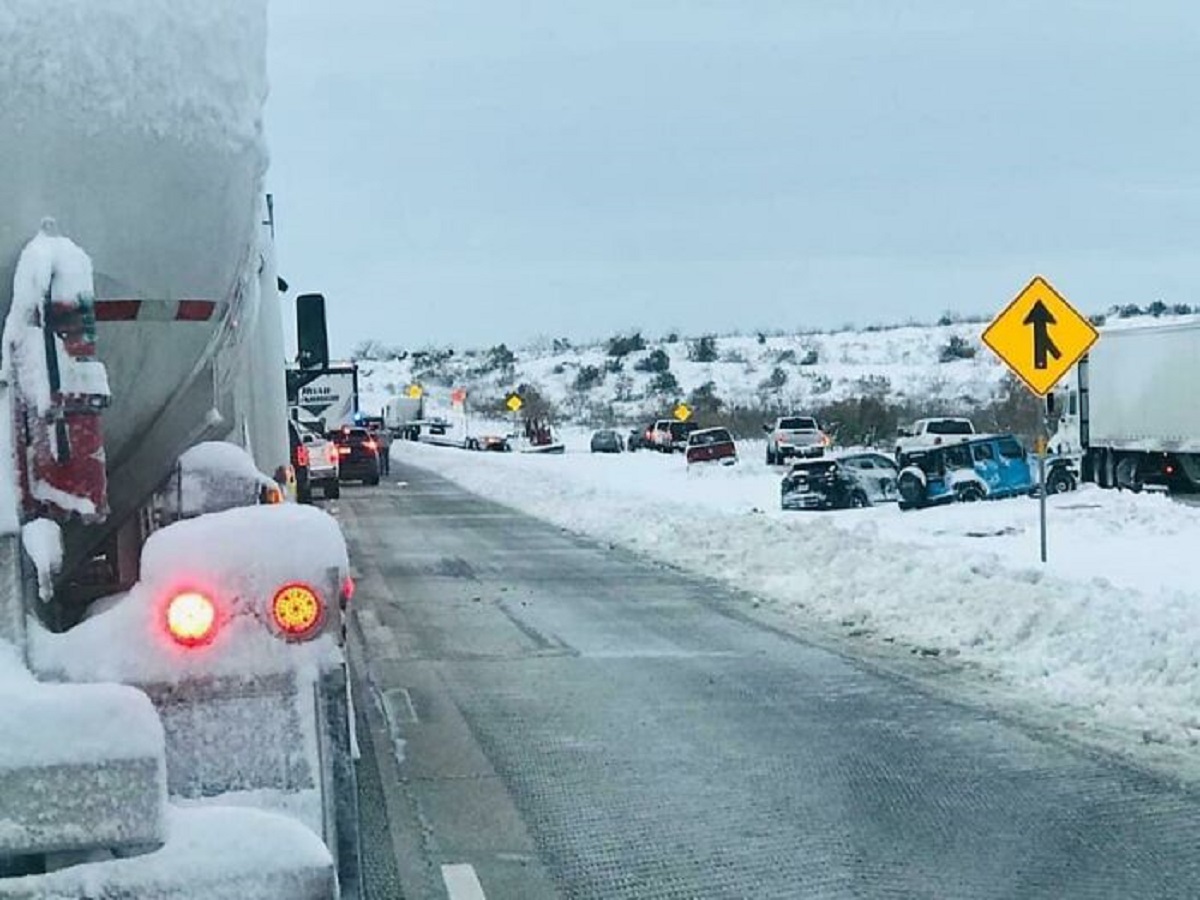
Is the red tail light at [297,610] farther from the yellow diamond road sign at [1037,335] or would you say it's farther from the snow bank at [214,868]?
the yellow diamond road sign at [1037,335]

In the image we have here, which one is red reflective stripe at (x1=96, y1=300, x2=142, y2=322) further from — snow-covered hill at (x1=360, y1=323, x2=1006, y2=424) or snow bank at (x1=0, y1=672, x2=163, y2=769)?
snow-covered hill at (x1=360, y1=323, x2=1006, y2=424)

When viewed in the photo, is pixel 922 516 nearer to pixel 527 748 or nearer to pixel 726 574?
pixel 726 574

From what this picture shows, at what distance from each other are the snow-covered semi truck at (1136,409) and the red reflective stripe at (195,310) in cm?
3520

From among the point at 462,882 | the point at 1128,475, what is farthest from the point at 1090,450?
the point at 462,882

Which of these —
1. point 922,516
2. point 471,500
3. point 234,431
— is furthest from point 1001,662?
point 471,500

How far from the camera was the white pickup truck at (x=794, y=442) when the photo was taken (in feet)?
194

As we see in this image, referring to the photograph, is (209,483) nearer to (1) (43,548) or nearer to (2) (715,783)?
(1) (43,548)

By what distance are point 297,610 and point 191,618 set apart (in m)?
0.27

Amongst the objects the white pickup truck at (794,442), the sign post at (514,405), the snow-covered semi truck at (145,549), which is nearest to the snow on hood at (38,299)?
the snow-covered semi truck at (145,549)

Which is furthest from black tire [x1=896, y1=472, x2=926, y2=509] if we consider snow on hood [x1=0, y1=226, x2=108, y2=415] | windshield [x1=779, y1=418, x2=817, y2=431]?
snow on hood [x1=0, y1=226, x2=108, y2=415]

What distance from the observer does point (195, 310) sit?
4648mm

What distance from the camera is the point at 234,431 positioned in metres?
6.38

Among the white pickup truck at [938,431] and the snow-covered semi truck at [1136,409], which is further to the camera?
the white pickup truck at [938,431]

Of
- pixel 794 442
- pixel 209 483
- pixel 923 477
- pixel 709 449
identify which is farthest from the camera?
pixel 709 449
